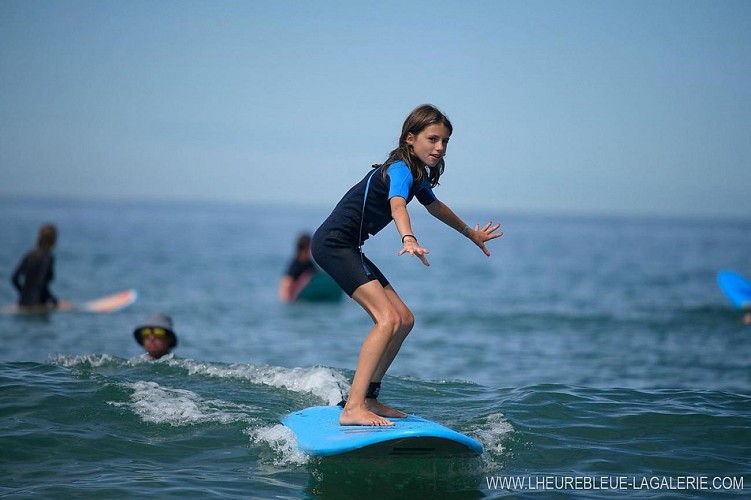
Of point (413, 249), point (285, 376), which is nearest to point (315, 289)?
point (285, 376)

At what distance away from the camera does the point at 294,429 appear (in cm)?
612

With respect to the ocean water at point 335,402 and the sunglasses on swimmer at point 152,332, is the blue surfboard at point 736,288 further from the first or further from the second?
the sunglasses on swimmer at point 152,332

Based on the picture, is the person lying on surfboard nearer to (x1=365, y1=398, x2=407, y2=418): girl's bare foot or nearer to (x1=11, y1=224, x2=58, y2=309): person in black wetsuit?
(x1=365, y1=398, x2=407, y2=418): girl's bare foot

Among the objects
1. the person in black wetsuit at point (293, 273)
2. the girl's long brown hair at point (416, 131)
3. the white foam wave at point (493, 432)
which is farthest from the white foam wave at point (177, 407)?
the person in black wetsuit at point (293, 273)

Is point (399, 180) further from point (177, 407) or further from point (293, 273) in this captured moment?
point (293, 273)

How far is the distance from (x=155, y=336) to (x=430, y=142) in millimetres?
4453

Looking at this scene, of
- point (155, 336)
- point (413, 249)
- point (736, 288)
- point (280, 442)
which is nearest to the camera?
point (413, 249)

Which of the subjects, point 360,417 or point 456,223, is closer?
point 360,417

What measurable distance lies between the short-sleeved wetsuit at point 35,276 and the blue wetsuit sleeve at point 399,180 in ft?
41.5

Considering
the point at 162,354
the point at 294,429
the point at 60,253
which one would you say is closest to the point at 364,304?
the point at 294,429

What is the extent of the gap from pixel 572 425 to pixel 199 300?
18.8 metres

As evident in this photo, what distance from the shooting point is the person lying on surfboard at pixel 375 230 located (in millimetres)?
5750

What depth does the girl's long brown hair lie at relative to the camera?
5949 millimetres

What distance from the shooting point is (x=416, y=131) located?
598 cm
